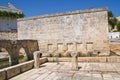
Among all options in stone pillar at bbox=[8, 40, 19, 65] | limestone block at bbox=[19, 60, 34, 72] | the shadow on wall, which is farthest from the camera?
stone pillar at bbox=[8, 40, 19, 65]

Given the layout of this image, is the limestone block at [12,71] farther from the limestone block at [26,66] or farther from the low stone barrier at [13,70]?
the limestone block at [26,66]

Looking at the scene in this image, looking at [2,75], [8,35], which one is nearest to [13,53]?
[2,75]

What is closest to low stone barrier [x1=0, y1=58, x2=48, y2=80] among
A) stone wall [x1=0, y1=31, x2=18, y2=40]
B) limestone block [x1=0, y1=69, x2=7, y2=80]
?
limestone block [x1=0, y1=69, x2=7, y2=80]

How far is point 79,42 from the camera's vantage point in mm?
12242

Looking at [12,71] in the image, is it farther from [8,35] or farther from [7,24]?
[7,24]

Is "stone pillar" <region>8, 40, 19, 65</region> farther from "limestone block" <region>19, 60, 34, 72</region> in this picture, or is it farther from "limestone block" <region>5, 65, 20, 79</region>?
"limestone block" <region>5, 65, 20, 79</region>

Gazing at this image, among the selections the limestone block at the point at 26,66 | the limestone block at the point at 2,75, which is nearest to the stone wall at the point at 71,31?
the limestone block at the point at 26,66

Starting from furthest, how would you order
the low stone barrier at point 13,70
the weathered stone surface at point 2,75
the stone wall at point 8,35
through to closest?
the stone wall at point 8,35, the low stone barrier at point 13,70, the weathered stone surface at point 2,75

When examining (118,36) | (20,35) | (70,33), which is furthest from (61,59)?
(118,36)

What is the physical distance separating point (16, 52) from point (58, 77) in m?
4.46

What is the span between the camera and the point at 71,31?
492 inches

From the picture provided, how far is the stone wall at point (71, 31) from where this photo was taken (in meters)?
11.5

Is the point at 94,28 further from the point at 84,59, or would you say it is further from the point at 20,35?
the point at 20,35

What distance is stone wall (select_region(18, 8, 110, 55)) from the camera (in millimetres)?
11484
